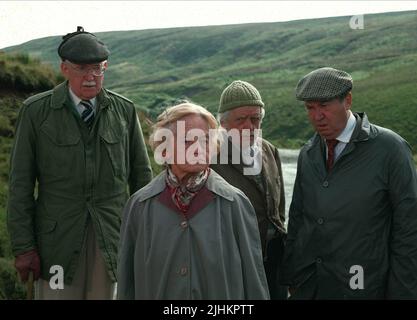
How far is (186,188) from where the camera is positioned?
3805 millimetres

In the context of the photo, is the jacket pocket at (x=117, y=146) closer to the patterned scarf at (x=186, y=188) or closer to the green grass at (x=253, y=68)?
the patterned scarf at (x=186, y=188)

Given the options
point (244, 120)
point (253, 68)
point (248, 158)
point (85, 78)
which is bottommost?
point (253, 68)

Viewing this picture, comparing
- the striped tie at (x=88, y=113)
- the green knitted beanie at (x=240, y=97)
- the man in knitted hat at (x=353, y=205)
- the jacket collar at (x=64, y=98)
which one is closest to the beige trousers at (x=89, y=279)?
the striped tie at (x=88, y=113)

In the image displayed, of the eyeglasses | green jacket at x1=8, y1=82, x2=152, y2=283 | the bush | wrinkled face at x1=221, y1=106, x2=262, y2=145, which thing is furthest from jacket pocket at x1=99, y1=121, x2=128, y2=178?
the bush

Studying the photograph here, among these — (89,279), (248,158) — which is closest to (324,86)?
(248,158)

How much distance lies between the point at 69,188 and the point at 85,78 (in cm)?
78

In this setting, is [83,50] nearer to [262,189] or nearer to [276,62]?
[262,189]

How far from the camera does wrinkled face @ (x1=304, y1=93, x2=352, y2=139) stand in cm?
457

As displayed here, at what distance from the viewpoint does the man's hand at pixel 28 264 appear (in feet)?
15.8

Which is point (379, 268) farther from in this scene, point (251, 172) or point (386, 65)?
point (386, 65)

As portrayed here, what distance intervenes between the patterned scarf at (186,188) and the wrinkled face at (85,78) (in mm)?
1392

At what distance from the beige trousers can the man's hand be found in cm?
11

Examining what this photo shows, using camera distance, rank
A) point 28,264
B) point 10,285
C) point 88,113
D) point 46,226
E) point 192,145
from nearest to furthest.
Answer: point 192,145 → point 28,264 → point 46,226 → point 88,113 → point 10,285
